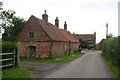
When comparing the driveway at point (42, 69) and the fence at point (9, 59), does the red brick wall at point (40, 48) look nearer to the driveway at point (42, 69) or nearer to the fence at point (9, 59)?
the driveway at point (42, 69)

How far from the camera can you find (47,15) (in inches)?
1061

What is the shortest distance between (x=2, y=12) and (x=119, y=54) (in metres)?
21.4

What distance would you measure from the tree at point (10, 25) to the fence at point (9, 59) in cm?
1604

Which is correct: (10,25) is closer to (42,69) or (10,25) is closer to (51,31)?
(51,31)

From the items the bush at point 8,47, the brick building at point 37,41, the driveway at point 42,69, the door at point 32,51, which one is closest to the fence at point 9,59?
the bush at point 8,47

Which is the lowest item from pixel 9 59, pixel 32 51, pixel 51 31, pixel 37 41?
pixel 32 51

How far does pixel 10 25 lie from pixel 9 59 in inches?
752

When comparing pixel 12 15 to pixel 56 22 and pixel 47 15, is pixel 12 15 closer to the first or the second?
pixel 47 15

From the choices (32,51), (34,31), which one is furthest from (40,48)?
(34,31)

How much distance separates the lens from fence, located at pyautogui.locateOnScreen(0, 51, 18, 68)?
940 centimetres

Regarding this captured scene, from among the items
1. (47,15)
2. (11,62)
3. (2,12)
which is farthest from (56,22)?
(11,62)

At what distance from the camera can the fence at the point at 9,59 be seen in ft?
30.8

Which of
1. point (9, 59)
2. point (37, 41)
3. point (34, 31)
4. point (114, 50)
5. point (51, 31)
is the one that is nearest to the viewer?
point (9, 59)

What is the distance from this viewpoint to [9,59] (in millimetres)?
9969
